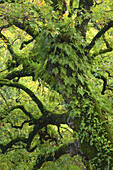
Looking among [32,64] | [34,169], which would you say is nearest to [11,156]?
[34,169]

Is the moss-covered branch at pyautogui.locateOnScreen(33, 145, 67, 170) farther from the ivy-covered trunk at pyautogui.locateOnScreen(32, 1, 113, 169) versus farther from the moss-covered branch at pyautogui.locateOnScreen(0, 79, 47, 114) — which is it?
the moss-covered branch at pyautogui.locateOnScreen(0, 79, 47, 114)

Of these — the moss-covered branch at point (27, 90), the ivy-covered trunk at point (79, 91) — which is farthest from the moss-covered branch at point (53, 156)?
the moss-covered branch at point (27, 90)

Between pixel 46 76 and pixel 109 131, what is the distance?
7.68 feet

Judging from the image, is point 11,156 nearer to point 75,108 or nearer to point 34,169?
point 34,169

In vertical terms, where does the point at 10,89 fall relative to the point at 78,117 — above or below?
above

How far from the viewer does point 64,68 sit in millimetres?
5809

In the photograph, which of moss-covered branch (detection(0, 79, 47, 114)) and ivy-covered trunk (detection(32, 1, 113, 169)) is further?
moss-covered branch (detection(0, 79, 47, 114))

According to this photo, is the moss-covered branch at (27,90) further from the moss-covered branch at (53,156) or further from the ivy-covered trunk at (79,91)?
the ivy-covered trunk at (79,91)

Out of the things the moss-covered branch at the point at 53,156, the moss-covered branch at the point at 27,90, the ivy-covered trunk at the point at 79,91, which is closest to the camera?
the ivy-covered trunk at the point at 79,91

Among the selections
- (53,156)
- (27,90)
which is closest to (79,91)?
(53,156)

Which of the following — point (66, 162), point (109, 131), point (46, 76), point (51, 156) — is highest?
point (46, 76)

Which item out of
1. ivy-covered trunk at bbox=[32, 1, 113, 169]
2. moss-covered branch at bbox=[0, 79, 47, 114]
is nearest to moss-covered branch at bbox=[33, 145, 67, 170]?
ivy-covered trunk at bbox=[32, 1, 113, 169]

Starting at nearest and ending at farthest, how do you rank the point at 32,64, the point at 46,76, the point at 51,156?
the point at 46,76 → the point at 51,156 → the point at 32,64

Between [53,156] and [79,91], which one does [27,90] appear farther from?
[79,91]
